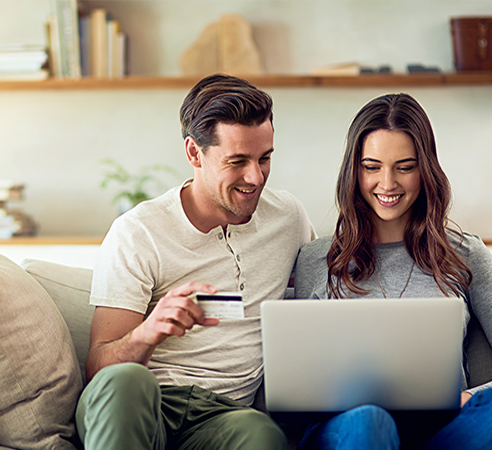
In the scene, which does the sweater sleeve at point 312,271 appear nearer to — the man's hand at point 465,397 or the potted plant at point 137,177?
the man's hand at point 465,397

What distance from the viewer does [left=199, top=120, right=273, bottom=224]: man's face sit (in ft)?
4.91

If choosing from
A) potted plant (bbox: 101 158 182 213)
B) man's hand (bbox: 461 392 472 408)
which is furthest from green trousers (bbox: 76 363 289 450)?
potted plant (bbox: 101 158 182 213)

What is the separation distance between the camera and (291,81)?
2742 millimetres

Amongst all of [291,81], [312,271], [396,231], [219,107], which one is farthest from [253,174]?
[291,81]

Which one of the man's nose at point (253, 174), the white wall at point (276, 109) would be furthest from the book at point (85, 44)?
the man's nose at point (253, 174)

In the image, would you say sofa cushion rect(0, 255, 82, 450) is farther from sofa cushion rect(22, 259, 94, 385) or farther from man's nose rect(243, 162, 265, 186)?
man's nose rect(243, 162, 265, 186)

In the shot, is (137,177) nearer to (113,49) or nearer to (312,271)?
(113,49)

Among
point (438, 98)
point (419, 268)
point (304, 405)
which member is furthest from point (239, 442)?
point (438, 98)

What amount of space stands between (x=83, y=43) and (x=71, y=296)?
1.64 metres

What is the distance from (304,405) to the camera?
1089mm

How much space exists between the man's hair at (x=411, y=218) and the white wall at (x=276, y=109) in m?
1.21

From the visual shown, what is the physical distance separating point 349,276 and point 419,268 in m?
0.19

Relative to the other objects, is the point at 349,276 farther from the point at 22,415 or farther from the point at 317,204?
the point at 317,204

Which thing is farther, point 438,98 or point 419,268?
point 438,98
